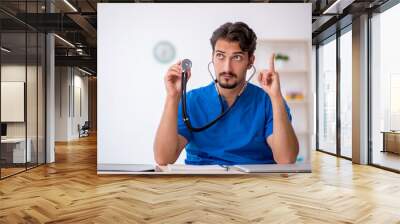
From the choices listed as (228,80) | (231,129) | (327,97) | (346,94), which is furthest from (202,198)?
(327,97)

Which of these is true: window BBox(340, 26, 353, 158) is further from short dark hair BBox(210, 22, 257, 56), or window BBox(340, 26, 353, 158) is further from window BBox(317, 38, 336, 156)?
short dark hair BBox(210, 22, 257, 56)

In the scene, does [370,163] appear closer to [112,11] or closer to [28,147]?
[112,11]

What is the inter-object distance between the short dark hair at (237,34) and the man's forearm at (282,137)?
83cm

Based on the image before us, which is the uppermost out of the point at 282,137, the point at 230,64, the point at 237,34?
the point at 237,34

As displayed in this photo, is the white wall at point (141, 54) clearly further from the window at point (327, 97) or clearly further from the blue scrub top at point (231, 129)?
the window at point (327, 97)

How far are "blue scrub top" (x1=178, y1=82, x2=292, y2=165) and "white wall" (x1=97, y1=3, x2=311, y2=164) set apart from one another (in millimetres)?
468

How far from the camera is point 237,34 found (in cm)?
587

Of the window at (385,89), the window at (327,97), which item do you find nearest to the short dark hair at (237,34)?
the window at (385,89)

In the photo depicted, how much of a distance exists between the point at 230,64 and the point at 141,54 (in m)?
1.31

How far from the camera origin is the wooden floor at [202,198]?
409 centimetres

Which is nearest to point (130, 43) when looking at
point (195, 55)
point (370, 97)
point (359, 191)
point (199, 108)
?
point (195, 55)

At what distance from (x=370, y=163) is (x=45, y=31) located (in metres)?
6.78

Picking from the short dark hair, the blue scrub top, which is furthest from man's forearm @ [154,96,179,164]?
the short dark hair

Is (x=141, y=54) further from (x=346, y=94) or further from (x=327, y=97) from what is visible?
(x=327, y=97)
